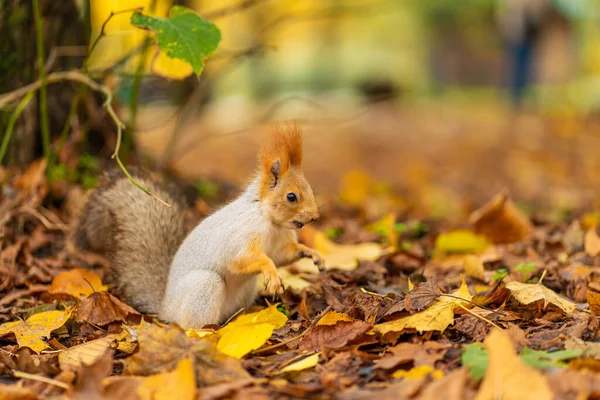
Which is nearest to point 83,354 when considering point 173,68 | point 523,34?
point 173,68

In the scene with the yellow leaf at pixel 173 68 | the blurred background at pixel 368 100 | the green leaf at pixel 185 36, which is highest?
the green leaf at pixel 185 36

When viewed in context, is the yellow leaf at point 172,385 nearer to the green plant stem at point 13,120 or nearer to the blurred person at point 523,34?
the green plant stem at point 13,120

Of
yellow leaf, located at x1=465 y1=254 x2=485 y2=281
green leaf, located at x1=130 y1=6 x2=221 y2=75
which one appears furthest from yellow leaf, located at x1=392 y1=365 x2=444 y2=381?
green leaf, located at x1=130 y1=6 x2=221 y2=75

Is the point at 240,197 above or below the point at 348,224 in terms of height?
above

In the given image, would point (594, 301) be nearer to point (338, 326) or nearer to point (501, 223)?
point (338, 326)

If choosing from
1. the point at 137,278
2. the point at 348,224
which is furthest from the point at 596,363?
the point at 348,224

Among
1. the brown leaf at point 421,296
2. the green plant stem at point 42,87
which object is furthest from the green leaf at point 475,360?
the green plant stem at point 42,87

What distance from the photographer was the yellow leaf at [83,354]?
6.23 feet

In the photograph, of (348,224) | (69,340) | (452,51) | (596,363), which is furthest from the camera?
(452,51)

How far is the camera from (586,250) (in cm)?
285

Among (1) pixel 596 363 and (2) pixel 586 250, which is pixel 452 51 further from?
(1) pixel 596 363

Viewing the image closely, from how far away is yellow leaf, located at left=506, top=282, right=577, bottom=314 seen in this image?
2.10 metres

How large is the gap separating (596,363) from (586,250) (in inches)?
51.8

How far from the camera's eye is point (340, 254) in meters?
2.98
